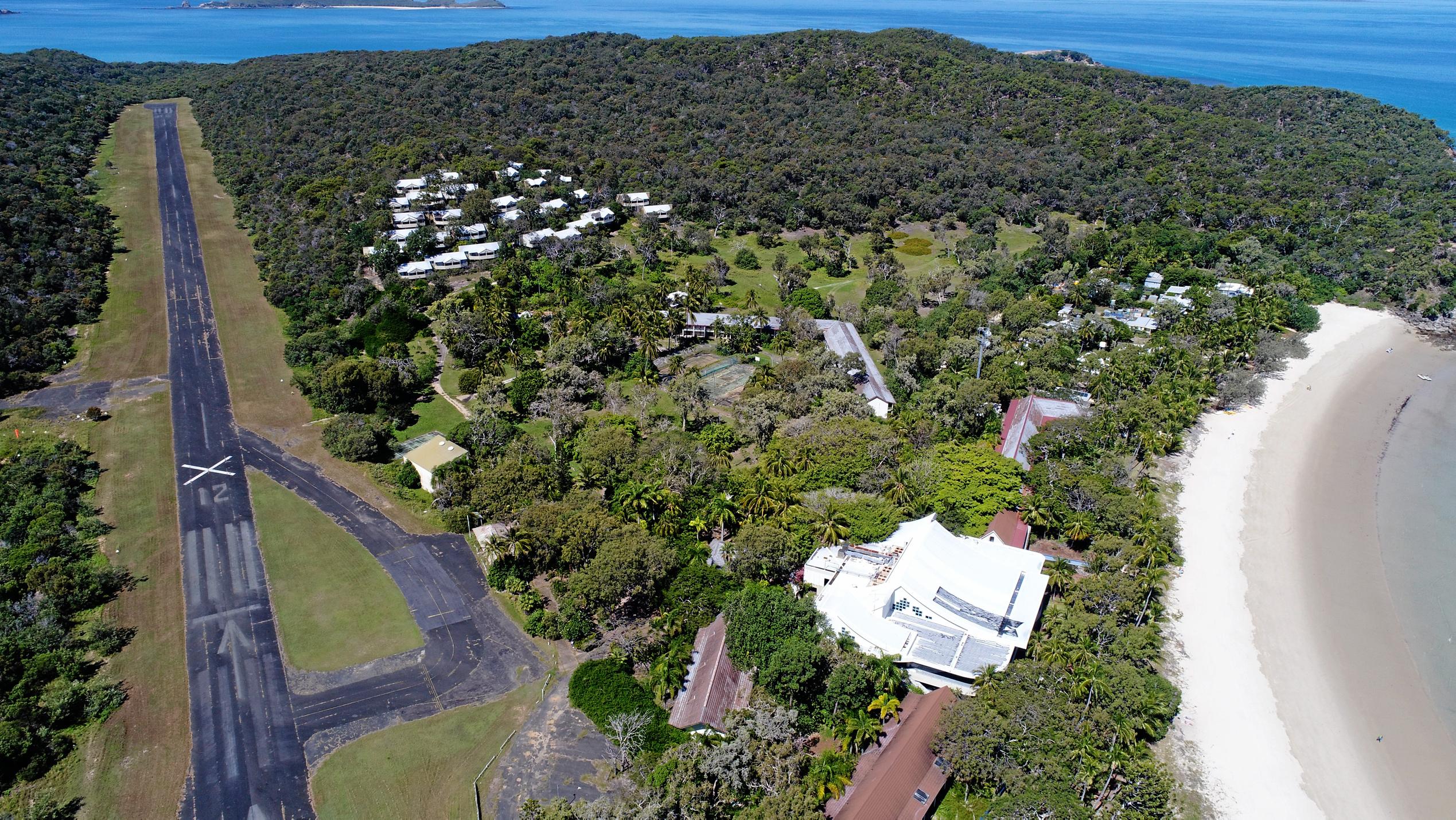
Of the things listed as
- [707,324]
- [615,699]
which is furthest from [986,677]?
[707,324]

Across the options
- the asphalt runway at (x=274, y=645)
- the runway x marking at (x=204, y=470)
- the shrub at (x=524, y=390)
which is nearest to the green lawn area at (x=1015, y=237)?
the shrub at (x=524, y=390)

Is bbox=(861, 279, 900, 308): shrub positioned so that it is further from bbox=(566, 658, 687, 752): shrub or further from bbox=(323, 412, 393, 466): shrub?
bbox=(566, 658, 687, 752): shrub

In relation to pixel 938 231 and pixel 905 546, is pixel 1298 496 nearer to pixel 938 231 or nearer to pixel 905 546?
pixel 905 546

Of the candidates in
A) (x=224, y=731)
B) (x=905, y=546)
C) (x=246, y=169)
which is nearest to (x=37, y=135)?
(x=246, y=169)

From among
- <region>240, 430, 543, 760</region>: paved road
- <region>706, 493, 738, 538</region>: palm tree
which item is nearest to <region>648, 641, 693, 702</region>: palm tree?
<region>240, 430, 543, 760</region>: paved road

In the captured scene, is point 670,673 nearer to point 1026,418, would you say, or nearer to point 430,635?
point 430,635

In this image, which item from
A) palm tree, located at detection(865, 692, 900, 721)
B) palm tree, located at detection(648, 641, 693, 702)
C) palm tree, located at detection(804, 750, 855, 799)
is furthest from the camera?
palm tree, located at detection(648, 641, 693, 702)
